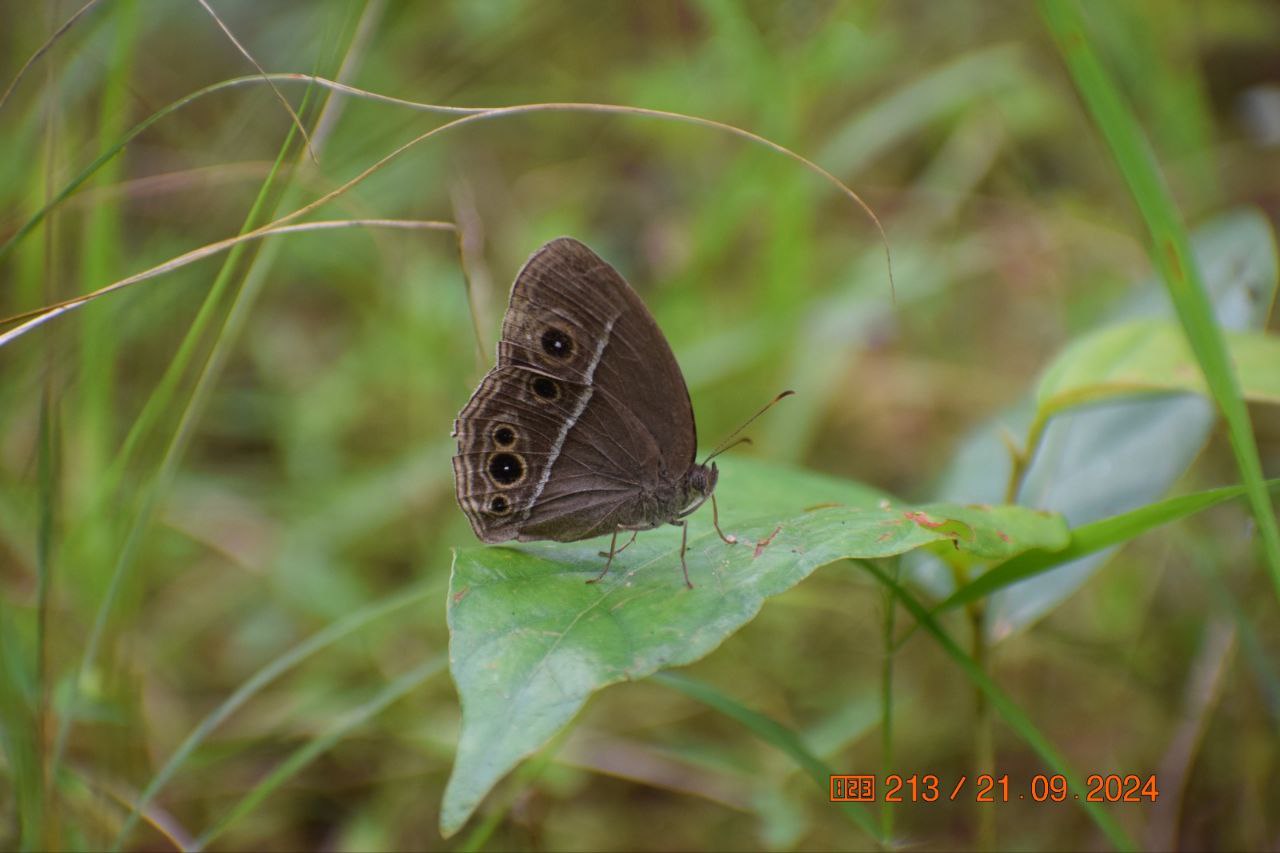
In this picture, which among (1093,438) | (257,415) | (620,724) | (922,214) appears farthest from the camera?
(922,214)

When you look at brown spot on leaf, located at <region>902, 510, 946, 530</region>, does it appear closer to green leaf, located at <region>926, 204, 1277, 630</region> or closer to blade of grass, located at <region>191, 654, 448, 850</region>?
green leaf, located at <region>926, 204, 1277, 630</region>

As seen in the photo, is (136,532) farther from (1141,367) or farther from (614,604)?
(1141,367)

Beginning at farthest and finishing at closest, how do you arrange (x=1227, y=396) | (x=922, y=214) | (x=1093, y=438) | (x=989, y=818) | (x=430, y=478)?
(x=922, y=214)
(x=430, y=478)
(x=1093, y=438)
(x=989, y=818)
(x=1227, y=396)

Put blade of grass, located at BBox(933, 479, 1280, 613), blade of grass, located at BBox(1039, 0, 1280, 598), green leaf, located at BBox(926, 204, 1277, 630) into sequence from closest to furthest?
1. blade of grass, located at BBox(1039, 0, 1280, 598)
2. blade of grass, located at BBox(933, 479, 1280, 613)
3. green leaf, located at BBox(926, 204, 1277, 630)

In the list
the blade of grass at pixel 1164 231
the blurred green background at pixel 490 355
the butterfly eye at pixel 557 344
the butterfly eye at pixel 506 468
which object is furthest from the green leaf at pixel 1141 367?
the butterfly eye at pixel 506 468

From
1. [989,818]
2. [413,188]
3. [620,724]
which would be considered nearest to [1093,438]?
[989,818]

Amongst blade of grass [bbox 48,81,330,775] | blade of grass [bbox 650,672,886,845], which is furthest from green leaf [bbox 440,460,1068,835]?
blade of grass [bbox 48,81,330,775]

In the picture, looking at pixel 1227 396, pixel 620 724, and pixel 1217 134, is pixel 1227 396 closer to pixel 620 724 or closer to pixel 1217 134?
pixel 620 724

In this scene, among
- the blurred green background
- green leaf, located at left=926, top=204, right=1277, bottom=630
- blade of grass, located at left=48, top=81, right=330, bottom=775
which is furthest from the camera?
the blurred green background

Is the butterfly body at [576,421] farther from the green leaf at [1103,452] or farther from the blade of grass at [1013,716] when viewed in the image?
the green leaf at [1103,452]
